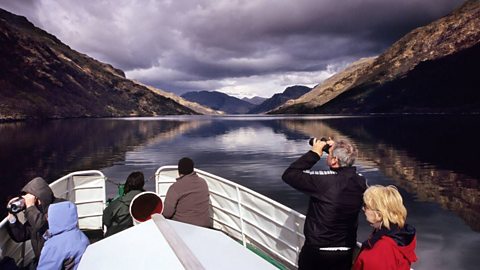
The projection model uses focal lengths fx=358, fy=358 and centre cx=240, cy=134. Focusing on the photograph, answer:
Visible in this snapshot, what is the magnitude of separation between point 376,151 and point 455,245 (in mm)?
33574

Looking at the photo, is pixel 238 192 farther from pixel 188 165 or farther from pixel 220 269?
pixel 220 269

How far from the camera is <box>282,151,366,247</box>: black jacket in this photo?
5098 millimetres

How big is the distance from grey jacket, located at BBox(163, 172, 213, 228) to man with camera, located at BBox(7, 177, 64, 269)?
2393 millimetres

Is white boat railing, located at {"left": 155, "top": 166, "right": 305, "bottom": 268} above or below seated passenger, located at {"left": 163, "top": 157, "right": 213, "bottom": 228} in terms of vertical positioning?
below

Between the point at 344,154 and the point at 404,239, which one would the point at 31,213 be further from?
the point at 404,239

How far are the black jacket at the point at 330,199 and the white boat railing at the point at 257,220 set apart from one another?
1.47 meters

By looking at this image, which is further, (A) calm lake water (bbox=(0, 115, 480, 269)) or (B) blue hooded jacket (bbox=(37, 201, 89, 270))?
(A) calm lake water (bbox=(0, 115, 480, 269))

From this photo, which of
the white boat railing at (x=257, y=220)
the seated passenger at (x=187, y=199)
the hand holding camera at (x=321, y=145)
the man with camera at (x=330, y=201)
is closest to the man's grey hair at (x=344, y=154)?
the man with camera at (x=330, y=201)

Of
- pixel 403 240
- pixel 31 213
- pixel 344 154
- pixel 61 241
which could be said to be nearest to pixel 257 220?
pixel 344 154

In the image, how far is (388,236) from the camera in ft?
13.7

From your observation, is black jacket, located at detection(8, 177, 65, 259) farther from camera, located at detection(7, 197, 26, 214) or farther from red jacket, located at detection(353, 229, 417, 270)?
red jacket, located at detection(353, 229, 417, 270)

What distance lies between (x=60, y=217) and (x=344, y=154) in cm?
423

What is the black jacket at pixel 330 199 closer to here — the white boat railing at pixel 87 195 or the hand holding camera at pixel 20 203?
the hand holding camera at pixel 20 203

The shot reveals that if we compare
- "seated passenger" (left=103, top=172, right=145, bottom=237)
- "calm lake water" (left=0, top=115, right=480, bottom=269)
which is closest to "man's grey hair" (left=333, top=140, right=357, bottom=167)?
"seated passenger" (left=103, top=172, right=145, bottom=237)
